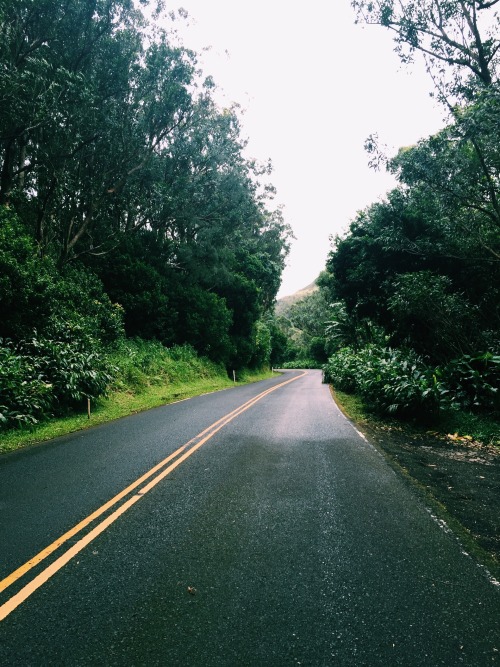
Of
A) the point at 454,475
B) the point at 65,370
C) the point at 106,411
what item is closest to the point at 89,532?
the point at 454,475

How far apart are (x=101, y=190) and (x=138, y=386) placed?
9.36 metres

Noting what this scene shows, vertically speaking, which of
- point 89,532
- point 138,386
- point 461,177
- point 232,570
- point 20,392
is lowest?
point 232,570

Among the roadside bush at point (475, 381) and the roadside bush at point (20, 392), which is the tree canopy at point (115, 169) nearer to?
the roadside bush at point (20, 392)

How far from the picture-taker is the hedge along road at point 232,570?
2477 millimetres

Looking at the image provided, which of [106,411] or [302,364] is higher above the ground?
[106,411]

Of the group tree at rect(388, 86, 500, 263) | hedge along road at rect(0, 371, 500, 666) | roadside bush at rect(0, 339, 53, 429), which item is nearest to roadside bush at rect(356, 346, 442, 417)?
hedge along road at rect(0, 371, 500, 666)

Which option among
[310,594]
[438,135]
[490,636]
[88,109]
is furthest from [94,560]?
[88,109]

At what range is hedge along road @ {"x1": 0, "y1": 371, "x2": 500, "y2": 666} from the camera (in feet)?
8.13

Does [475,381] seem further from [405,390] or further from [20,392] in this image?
[20,392]

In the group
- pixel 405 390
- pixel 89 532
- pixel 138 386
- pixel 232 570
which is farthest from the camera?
pixel 138 386

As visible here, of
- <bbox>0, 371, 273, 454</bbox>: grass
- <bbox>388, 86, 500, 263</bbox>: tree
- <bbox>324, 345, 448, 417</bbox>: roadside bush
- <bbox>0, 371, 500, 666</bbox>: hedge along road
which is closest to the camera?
<bbox>0, 371, 500, 666</bbox>: hedge along road

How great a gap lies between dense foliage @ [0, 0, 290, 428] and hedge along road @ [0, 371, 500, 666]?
18.9 ft

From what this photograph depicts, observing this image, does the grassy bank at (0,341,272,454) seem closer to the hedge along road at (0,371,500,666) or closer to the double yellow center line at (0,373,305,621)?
the hedge along road at (0,371,500,666)

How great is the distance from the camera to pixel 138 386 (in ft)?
56.3
